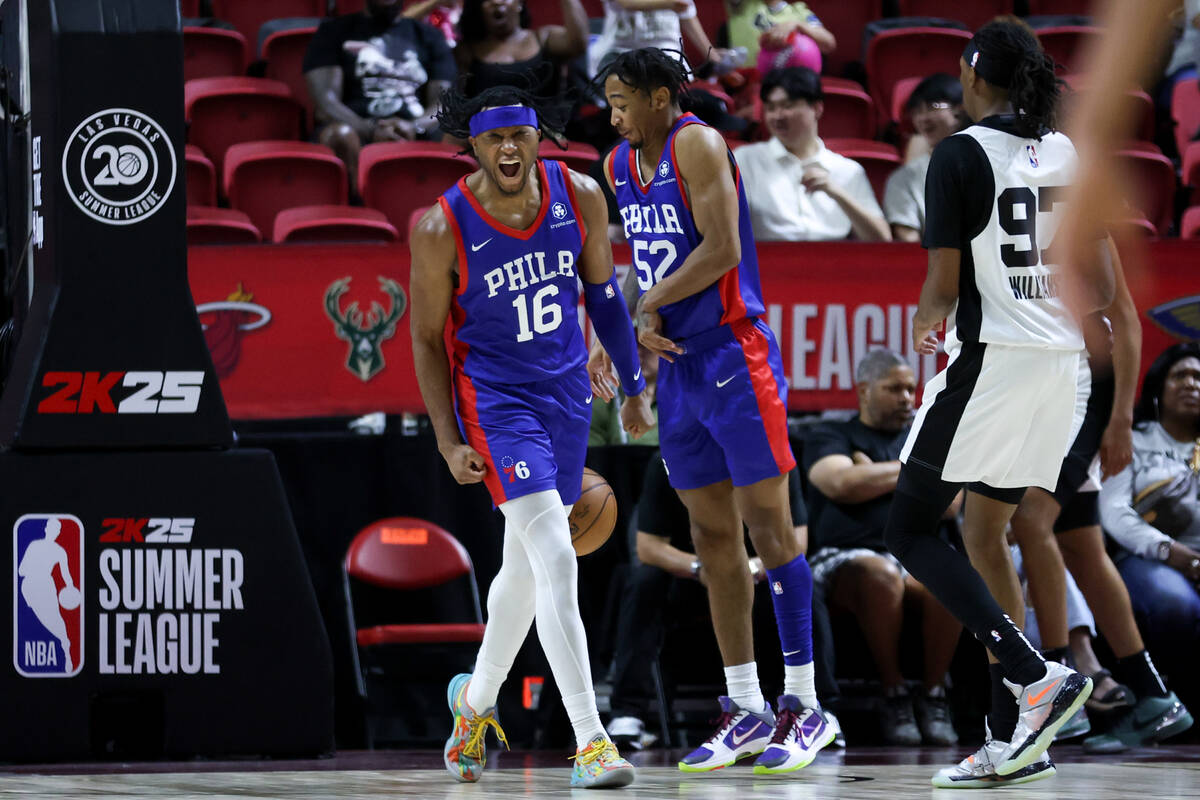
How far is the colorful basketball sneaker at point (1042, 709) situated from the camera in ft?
13.3

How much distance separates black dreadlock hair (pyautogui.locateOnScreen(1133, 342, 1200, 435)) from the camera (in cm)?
670

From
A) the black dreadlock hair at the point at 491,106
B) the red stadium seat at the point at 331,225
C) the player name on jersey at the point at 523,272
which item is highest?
the black dreadlock hair at the point at 491,106

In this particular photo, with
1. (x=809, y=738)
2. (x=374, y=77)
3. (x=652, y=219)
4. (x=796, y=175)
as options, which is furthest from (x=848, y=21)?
(x=809, y=738)

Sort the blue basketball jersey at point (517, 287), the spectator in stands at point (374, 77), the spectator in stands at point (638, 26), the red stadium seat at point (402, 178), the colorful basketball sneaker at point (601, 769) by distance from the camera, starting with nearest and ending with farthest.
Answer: the colorful basketball sneaker at point (601, 769)
the blue basketball jersey at point (517, 287)
the red stadium seat at point (402, 178)
the spectator in stands at point (638, 26)
the spectator in stands at point (374, 77)

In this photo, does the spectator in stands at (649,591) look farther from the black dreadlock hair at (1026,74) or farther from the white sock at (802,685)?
the black dreadlock hair at (1026,74)

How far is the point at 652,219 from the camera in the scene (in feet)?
16.6

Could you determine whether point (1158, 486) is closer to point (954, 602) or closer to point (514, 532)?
point (954, 602)

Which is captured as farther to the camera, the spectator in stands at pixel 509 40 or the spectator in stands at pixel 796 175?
the spectator in stands at pixel 509 40

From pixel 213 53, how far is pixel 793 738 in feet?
21.5

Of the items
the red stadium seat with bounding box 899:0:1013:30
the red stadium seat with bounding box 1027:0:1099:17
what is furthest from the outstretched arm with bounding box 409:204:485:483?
the red stadium seat with bounding box 1027:0:1099:17

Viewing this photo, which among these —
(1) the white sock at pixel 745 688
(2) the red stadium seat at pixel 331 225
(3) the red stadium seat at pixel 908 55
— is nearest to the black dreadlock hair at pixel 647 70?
(1) the white sock at pixel 745 688

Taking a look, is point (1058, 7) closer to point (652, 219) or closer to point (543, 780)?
point (652, 219)

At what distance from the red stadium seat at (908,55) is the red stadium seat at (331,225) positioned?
390 cm

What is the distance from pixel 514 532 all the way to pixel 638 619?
1.77m
